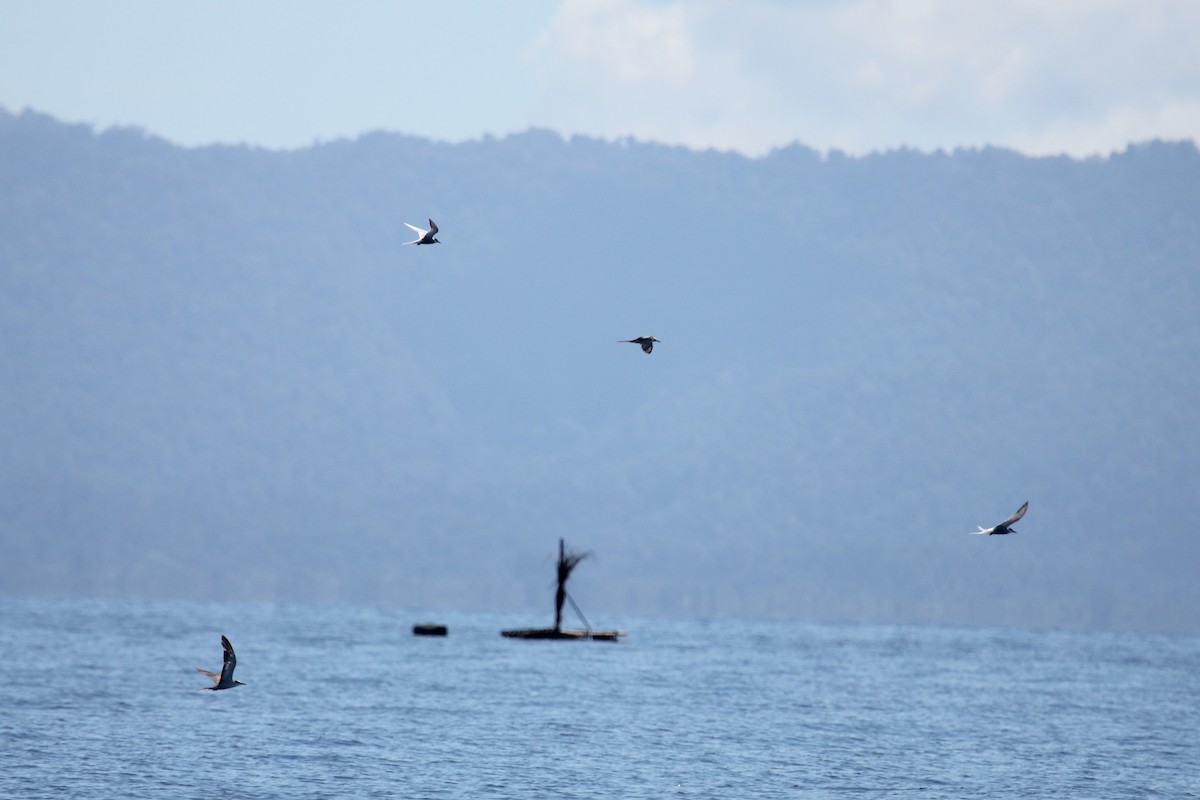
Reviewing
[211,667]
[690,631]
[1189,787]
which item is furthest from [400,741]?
[690,631]

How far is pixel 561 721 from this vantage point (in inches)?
2611

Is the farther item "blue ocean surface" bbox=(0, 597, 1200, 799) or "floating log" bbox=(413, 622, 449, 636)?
"floating log" bbox=(413, 622, 449, 636)

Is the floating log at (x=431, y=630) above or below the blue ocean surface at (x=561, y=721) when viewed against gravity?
above

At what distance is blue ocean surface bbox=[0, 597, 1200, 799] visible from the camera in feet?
167

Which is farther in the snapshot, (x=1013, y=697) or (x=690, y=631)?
(x=690, y=631)

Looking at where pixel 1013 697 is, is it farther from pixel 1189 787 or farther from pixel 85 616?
pixel 85 616

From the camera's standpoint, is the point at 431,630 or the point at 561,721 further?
the point at 431,630

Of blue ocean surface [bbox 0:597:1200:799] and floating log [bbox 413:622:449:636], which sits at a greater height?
floating log [bbox 413:622:449:636]

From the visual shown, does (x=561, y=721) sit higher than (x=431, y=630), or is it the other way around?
(x=431, y=630)

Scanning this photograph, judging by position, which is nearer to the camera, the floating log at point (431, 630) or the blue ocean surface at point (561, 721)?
the blue ocean surface at point (561, 721)

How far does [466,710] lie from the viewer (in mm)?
69188

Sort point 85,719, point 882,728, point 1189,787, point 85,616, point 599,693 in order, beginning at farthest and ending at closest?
point 85,616 → point 599,693 → point 882,728 → point 85,719 → point 1189,787

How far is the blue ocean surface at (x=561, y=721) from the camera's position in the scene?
5097cm

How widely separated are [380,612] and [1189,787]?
446 feet
